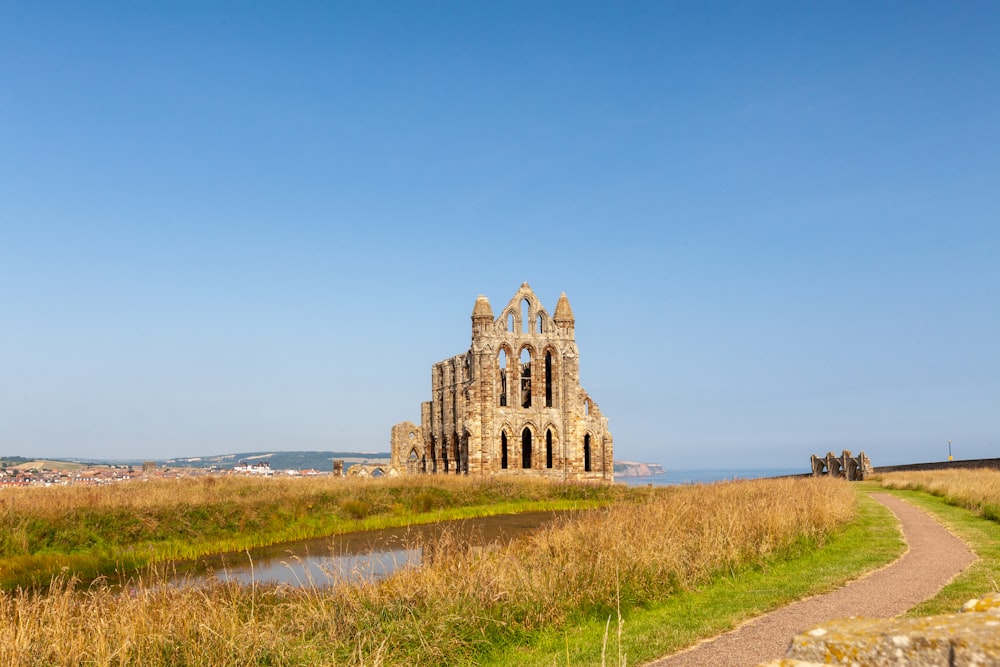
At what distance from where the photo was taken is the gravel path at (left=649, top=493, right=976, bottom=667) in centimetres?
836

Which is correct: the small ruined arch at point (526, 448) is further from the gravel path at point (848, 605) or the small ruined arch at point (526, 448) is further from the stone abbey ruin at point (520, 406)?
the gravel path at point (848, 605)

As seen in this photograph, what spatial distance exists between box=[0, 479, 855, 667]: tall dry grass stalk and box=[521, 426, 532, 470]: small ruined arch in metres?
38.0

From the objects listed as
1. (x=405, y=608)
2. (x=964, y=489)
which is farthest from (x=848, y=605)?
(x=964, y=489)

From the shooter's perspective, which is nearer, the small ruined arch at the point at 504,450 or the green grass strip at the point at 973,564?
the green grass strip at the point at 973,564

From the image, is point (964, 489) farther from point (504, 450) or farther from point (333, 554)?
point (504, 450)

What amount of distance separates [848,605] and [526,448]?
44695 millimetres

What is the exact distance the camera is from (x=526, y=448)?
180 ft

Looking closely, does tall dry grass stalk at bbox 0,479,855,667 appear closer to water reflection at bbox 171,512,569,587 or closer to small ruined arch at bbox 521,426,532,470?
water reflection at bbox 171,512,569,587

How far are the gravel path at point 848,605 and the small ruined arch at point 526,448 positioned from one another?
121 feet

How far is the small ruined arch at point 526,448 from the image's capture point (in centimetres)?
5253

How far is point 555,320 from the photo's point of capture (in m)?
51.7

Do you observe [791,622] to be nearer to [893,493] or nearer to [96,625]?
[96,625]

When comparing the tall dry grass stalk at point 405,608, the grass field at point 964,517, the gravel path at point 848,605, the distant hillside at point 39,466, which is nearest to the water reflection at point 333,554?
the tall dry grass stalk at point 405,608

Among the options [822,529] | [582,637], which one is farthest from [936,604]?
[822,529]
